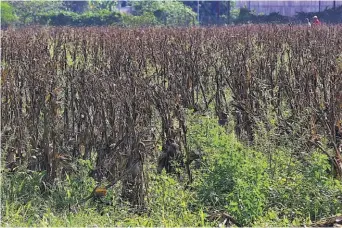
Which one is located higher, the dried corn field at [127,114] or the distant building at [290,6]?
the dried corn field at [127,114]

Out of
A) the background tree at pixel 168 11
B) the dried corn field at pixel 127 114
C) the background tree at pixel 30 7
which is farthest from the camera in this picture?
the background tree at pixel 30 7

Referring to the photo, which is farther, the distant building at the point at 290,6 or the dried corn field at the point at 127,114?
the distant building at the point at 290,6

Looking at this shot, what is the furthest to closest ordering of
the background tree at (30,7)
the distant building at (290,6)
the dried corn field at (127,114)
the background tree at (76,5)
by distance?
1. the background tree at (76,5)
2. the background tree at (30,7)
3. the distant building at (290,6)
4. the dried corn field at (127,114)

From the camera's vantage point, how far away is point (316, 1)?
4216 cm

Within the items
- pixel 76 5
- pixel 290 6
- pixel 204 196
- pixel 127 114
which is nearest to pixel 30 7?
pixel 76 5

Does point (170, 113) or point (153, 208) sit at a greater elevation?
point (170, 113)

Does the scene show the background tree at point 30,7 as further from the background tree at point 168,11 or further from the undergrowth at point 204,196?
the undergrowth at point 204,196

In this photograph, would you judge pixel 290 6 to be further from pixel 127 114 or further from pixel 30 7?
pixel 127 114

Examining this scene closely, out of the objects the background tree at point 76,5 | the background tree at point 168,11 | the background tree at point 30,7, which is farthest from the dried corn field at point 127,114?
the background tree at point 76,5

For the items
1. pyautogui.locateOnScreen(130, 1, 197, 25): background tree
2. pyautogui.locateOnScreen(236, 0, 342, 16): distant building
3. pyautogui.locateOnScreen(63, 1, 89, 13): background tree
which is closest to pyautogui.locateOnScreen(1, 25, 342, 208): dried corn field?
pyautogui.locateOnScreen(130, 1, 197, 25): background tree

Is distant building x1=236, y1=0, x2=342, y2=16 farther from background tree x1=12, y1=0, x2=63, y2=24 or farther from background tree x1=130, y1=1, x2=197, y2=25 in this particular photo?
background tree x1=12, y1=0, x2=63, y2=24

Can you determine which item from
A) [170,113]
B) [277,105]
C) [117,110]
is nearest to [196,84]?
[277,105]

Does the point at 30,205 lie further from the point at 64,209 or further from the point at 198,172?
the point at 198,172

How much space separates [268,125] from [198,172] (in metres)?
1.06
